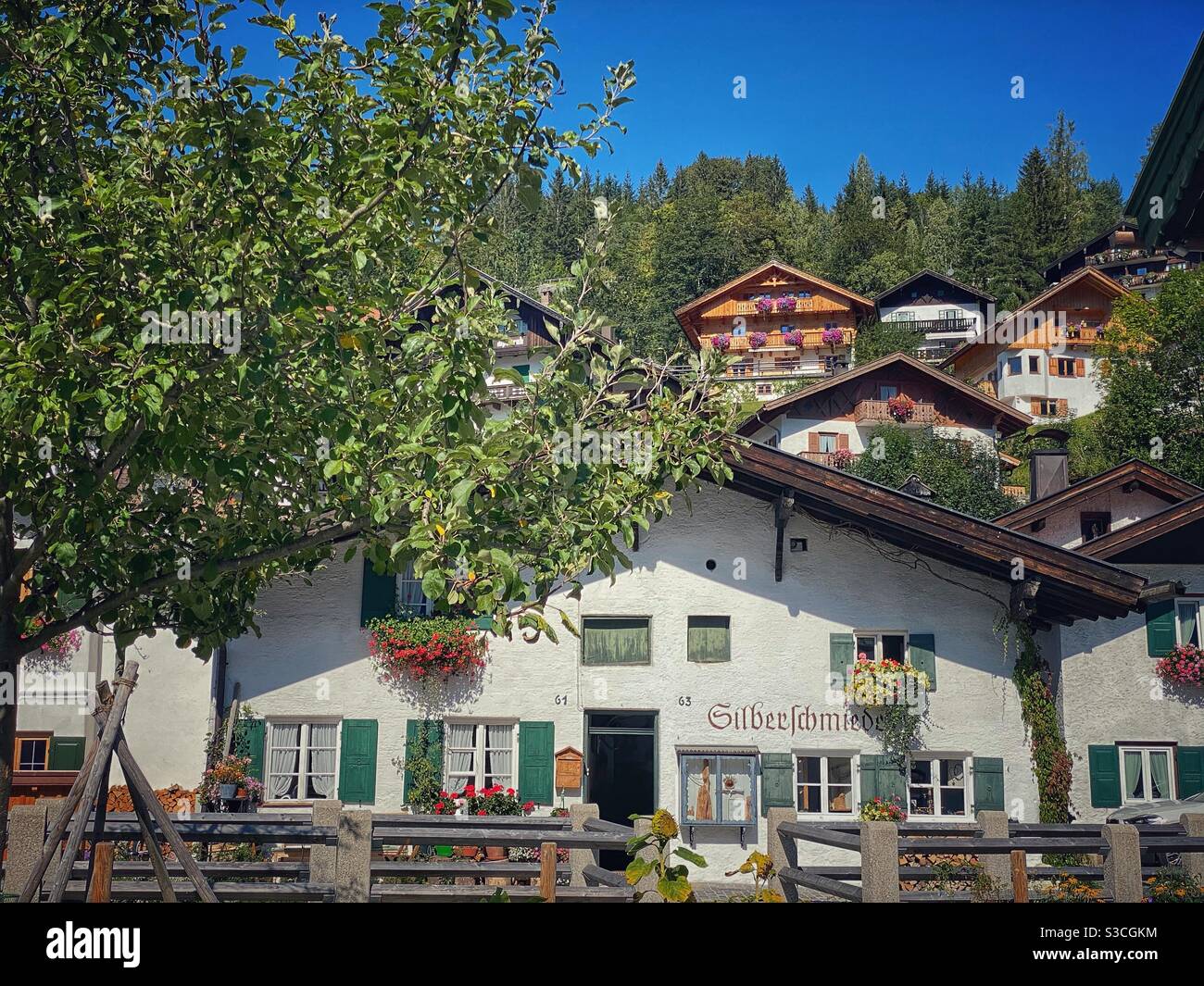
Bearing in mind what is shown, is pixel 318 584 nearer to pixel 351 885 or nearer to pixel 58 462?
pixel 351 885

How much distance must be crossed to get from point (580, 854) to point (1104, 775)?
9926mm

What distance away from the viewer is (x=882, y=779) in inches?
643

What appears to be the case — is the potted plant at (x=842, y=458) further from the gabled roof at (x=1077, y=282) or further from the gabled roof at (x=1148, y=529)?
the gabled roof at (x=1148, y=529)

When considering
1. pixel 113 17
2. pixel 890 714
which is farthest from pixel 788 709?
pixel 113 17

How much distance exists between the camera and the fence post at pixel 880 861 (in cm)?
896

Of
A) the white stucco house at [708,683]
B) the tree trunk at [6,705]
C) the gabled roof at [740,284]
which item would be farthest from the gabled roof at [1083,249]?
the tree trunk at [6,705]

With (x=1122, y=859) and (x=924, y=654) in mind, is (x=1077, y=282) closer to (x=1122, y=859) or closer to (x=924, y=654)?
(x=924, y=654)

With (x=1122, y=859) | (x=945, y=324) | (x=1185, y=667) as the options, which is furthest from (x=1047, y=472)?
(x=945, y=324)

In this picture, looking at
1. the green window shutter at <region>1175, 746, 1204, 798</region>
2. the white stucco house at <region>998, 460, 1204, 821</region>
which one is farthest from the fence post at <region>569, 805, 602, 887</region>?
the green window shutter at <region>1175, 746, 1204, 798</region>

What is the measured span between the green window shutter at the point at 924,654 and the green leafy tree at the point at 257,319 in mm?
9842

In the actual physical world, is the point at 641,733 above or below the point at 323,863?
above

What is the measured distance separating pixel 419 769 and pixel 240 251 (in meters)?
11.2

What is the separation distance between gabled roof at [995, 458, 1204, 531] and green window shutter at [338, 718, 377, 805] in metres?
12.1

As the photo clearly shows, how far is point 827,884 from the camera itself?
368 inches
